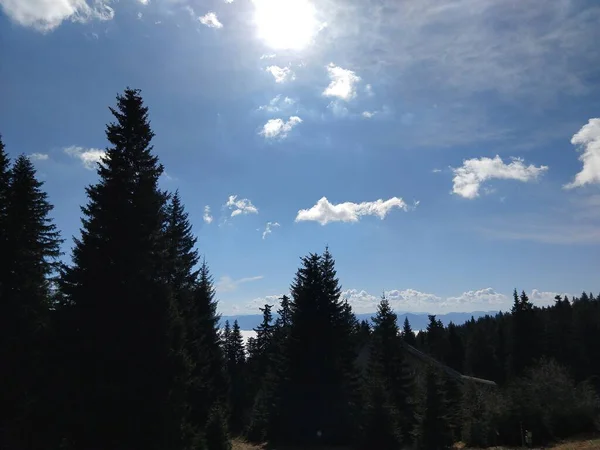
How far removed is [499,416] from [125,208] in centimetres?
2319

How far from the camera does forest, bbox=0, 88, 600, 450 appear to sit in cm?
1488

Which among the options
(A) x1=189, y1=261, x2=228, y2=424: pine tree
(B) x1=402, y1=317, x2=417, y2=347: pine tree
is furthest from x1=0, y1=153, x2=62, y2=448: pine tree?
(B) x1=402, y1=317, x2=417, y2=347: pine tree

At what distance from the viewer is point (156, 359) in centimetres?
1527

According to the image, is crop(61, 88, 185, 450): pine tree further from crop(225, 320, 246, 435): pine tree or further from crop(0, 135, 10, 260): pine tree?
crop(225, 320, 246, 435): pine tree

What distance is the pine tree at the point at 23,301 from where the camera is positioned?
51.5ft

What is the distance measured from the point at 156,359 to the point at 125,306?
2095mm

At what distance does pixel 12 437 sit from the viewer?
53.3 ft

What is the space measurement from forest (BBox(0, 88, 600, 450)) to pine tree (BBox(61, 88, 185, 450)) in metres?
0.04

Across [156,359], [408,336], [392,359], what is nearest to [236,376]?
[408,336]

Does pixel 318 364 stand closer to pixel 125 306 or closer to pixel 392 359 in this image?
pixel 392 359

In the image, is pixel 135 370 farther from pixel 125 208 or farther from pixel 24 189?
pixel 24 189

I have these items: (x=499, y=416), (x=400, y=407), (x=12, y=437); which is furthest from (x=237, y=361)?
(x=12, y=437)

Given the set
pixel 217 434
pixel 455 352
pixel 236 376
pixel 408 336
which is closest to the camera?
pixel 217 434

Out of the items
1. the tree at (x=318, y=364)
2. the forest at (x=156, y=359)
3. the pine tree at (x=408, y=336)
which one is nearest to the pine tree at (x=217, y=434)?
the forest at (x=156, y=359)
